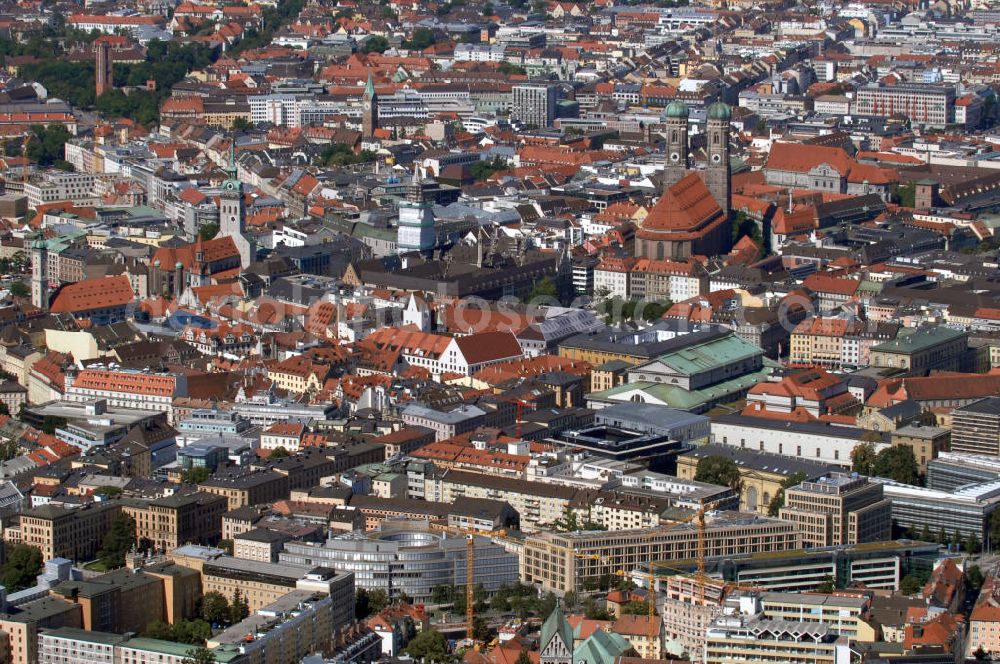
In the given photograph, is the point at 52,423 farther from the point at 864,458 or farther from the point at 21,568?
the point at 864,458

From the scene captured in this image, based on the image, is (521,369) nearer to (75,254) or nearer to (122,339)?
(122,339)

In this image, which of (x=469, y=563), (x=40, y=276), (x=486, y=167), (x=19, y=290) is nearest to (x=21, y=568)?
(x=469, y=563)

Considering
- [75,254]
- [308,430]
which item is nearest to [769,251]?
[75,254]

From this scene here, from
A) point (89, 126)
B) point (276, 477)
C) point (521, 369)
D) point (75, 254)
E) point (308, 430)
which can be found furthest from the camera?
point (89, 126)

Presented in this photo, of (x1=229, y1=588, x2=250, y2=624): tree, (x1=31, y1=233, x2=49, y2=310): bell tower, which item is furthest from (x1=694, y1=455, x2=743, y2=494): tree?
(x1=31, y1=233, x2=49, y2=310): bell tower

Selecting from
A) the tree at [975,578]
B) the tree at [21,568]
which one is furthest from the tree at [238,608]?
the tree at [975,578]

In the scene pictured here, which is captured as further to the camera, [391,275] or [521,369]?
[391,275]
